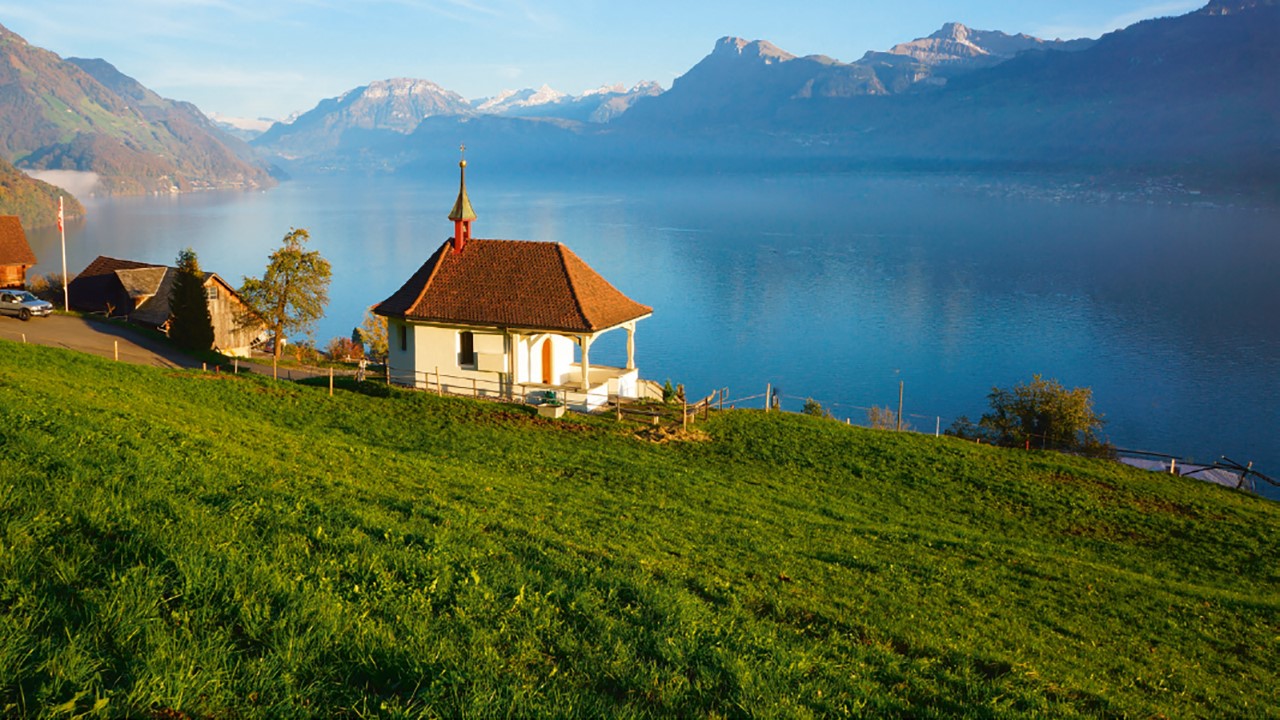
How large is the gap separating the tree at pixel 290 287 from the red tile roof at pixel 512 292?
19.4 metres

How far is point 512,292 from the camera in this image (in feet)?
117

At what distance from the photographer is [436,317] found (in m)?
35.6

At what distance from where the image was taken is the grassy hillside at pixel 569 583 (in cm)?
719

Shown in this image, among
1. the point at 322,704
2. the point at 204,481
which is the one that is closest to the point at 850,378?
the point at 204,481

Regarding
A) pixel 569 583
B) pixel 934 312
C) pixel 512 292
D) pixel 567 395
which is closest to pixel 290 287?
pixel 512 292

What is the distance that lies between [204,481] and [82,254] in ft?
517

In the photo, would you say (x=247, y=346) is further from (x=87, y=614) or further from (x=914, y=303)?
(x=914, y=303)

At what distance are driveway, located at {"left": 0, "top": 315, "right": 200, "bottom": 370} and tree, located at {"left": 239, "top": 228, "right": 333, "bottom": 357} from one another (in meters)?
7.31

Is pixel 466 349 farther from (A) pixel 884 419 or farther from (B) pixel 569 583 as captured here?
(A) pixel 884 419

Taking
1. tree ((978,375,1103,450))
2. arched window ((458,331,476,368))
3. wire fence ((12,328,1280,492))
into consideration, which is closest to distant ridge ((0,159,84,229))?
wire fence ((12,328,1280,492))

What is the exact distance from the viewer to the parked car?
48.2 meters

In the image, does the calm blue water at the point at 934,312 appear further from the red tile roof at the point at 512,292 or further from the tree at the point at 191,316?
the tree at the point at 191,316

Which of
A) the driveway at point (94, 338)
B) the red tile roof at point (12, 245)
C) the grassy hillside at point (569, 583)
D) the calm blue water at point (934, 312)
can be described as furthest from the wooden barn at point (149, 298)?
the grassy hillside at point (569, 583)

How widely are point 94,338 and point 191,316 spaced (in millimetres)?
4770
